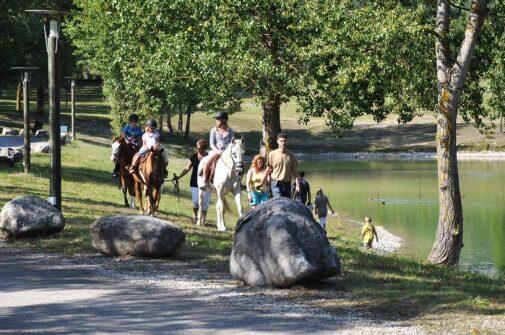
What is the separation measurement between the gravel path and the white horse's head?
5257mm

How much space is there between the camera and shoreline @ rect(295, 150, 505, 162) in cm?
8839

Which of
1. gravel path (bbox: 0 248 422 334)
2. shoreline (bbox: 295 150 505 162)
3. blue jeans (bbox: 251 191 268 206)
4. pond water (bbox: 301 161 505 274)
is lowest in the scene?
pond water (bbox: 301 161 505 274)

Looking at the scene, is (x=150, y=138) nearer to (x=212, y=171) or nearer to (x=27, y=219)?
(x=212, y=171)

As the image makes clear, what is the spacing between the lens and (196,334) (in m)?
9.92

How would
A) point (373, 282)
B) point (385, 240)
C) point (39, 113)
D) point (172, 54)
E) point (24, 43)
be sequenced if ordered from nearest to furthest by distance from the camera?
1. point (373, 282)
2. point (172, 54)
3. point (385, 240)
4. point (24, 43)
5. point (39, 113)

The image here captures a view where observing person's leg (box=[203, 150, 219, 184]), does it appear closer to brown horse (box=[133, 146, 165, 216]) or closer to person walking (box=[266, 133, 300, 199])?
brown horse (box=[133, 146, 165, 216])

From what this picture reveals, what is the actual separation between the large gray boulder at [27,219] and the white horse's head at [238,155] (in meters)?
4.37

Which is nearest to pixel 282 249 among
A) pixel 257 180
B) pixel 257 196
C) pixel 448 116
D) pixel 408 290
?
pixel 408 290

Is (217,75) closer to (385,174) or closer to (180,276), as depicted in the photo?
(180,276)

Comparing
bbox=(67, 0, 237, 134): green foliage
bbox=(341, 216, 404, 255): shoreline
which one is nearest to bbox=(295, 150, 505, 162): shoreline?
bbox=(341, 216, 404, 255): shoreline

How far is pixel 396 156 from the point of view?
91.5m

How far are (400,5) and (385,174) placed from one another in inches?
1936

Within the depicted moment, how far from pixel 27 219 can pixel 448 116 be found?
10079 millimetres

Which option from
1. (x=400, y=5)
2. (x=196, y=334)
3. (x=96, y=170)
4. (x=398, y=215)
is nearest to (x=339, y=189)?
(x=398, y=215)
